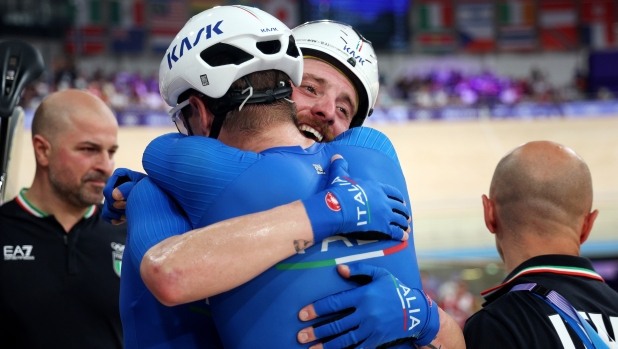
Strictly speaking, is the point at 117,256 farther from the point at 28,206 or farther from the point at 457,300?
the point at 457,300

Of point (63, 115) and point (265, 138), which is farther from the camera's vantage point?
point (63, 115)

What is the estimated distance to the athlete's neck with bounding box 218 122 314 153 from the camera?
196cm

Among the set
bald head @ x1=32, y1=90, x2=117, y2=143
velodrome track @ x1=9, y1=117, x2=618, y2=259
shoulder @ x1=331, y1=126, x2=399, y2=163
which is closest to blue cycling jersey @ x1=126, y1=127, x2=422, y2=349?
shoulder @ x1=331, y1=126, x2=399, y2=163

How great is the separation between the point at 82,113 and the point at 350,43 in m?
1.82

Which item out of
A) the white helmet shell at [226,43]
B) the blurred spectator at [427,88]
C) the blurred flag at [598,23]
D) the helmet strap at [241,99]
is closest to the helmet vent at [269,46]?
the white helmet shell at [226,43]

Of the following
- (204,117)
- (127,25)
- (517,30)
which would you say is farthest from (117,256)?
(517,30)

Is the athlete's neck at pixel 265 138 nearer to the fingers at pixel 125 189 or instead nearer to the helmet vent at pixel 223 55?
the helmet vent at pixel 223 55

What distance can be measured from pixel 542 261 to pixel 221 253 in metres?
1.53

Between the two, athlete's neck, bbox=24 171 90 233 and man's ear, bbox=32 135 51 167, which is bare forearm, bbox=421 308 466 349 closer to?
athlete's neck, bbox=24 171 90 233

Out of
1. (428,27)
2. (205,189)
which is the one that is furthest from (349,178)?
(428,27)

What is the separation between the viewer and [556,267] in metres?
2.62

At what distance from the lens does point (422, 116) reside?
80.1 ft

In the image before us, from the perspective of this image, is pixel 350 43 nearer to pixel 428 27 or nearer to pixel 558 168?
pixel 558 168

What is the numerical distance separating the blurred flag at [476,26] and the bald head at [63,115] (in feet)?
96.0
